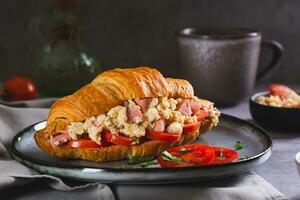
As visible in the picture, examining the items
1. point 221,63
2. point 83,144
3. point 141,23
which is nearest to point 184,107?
point 83,144

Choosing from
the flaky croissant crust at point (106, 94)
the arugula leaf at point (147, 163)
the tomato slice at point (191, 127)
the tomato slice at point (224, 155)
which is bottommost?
the arugula leaf at point (147, 163)

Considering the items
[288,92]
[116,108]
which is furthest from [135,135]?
[288,92]

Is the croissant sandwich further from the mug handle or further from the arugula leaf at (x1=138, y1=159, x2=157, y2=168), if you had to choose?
the mug handle

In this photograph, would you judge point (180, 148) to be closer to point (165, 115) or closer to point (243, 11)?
point (165, 115)

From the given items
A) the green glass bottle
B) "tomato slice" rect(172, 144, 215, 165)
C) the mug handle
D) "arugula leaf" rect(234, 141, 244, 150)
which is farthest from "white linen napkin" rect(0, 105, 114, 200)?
the mug handle

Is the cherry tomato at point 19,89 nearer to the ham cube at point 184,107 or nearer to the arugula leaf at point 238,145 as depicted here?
the ham cube at point 184,107

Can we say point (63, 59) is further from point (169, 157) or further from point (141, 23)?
point (169, 157)

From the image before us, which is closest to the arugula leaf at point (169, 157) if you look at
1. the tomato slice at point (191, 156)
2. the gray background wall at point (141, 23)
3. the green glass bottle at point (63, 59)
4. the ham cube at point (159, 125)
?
the tomato slice at point (191, 156)
